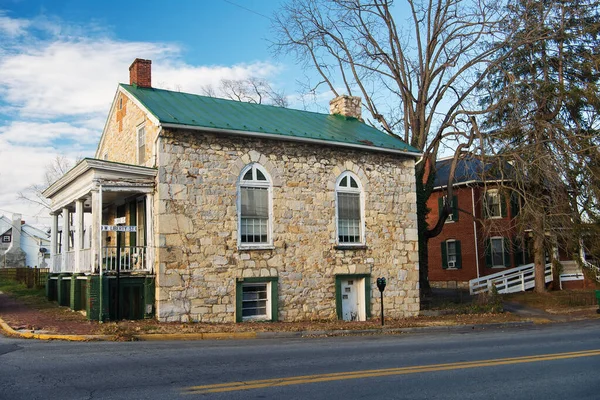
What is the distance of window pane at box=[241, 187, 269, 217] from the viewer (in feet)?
60.3

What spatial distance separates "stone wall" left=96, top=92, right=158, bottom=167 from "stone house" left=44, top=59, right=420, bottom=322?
70 mm

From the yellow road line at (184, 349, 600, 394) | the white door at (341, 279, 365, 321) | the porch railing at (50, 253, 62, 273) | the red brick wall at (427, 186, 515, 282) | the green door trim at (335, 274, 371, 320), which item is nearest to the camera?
the yellow road line at (184, 349, 600, 394)

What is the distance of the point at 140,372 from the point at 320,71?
23688 millimetres

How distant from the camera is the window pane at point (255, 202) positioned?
60.3 feet

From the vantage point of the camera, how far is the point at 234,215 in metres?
18.0

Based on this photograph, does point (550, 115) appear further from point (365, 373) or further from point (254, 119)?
point (365, 373)

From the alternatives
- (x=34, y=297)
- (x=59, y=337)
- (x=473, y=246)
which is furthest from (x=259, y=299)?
(x=473, y=246)

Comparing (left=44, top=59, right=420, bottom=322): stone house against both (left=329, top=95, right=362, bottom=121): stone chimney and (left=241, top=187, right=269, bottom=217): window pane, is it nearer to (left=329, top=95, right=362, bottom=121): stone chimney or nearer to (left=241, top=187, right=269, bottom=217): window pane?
(left=241, top=187, right=269, bottom=217): window pane

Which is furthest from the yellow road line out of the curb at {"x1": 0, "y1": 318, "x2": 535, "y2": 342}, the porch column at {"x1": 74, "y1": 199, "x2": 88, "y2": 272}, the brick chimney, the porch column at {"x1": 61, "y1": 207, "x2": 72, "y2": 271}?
the brick chimney

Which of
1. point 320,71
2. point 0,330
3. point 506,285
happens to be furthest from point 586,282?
point 0,330

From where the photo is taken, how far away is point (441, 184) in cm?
3759

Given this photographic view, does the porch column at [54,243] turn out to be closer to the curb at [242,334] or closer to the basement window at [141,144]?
the basement window at [141,144]

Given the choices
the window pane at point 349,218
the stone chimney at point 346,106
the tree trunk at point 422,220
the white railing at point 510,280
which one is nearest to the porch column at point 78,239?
the window pane at point 349,218

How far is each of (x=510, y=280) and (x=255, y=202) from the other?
21339mm
